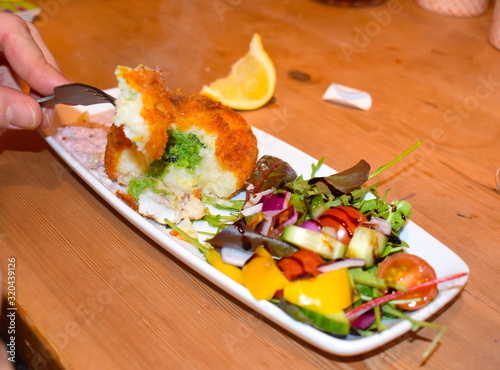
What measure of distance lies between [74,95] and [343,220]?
1003mm

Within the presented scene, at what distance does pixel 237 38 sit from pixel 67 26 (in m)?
1.05

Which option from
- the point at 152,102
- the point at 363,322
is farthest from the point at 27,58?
the point at 363,322

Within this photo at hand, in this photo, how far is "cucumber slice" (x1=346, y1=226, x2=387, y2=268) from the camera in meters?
1.39

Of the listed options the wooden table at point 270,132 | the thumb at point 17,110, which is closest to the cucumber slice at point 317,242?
the wooden table at point 270,132

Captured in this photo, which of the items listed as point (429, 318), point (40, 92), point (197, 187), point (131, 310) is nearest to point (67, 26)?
point (40, 92)

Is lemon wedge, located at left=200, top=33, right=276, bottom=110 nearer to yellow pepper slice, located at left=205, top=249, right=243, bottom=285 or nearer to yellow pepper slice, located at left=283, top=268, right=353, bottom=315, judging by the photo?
yellow pepper slice, located at left=205, top=249, right=243, bottom=285

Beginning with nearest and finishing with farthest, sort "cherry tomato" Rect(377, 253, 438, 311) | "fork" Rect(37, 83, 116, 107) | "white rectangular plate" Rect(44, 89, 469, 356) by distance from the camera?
"white rectangular plate" Rect(44, 89, 469, 356) < "cherry tomato" Rect(377, 253, 438, 311) < "fork" Rect(37, 83, 116, 107)

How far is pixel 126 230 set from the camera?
172 centimetres

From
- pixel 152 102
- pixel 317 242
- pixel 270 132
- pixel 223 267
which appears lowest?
pixel 270 132

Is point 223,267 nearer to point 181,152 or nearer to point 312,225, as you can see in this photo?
point 312,225

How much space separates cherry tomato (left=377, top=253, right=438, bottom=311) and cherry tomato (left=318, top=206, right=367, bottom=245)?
131 mm

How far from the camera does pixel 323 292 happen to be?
1264 mm

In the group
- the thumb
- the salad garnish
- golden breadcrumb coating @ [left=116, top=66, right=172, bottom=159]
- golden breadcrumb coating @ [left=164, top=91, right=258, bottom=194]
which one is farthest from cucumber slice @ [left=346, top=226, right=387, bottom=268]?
the thumb

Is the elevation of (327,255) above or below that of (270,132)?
above
